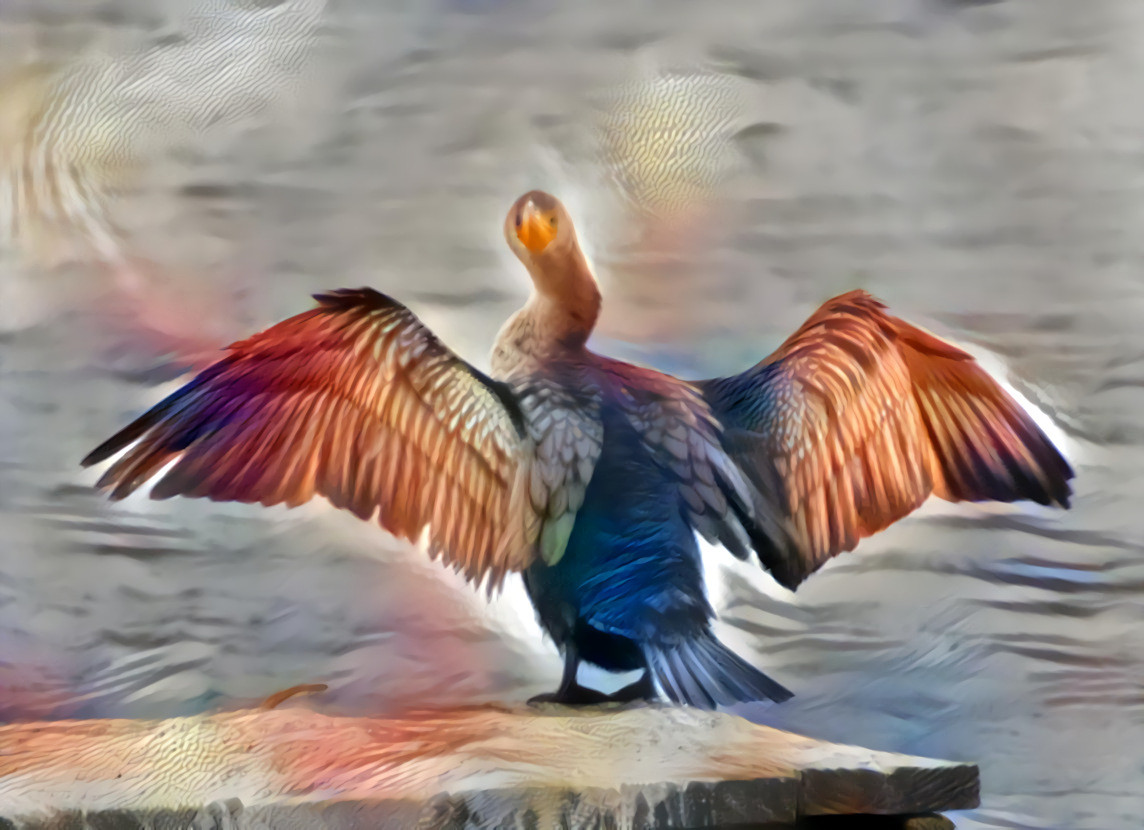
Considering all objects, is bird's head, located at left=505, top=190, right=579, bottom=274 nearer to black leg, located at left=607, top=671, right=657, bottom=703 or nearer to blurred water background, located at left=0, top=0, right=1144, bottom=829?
blurred water background, located at left=0, top=0, right=1144, bottom=829

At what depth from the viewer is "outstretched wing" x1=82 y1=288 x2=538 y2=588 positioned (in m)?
1.26

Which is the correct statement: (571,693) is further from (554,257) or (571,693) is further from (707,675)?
(554,257)

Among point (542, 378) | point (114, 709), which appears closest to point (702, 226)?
point (542, 378)

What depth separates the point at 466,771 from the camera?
3.69 ft

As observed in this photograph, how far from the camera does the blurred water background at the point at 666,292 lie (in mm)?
1279

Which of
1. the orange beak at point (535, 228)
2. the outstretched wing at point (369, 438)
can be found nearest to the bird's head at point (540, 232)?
the orange beak at point (535, 228)

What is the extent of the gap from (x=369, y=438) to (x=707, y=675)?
56cm

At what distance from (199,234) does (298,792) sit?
2.57ft

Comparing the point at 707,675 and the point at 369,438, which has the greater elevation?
the point at 369,438

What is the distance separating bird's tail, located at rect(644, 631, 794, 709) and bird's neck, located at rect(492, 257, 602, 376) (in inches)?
16.9

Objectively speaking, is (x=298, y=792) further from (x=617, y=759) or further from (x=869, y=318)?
(x=869, y=318)

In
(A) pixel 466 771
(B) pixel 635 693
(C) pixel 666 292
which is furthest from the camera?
(C) pixel 666 292

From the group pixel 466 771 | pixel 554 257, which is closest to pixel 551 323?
pixel 554 257

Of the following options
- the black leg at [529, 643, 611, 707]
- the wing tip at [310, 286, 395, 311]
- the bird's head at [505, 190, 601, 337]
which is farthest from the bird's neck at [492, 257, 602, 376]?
the black leg at [529, 643, 611, 707]
